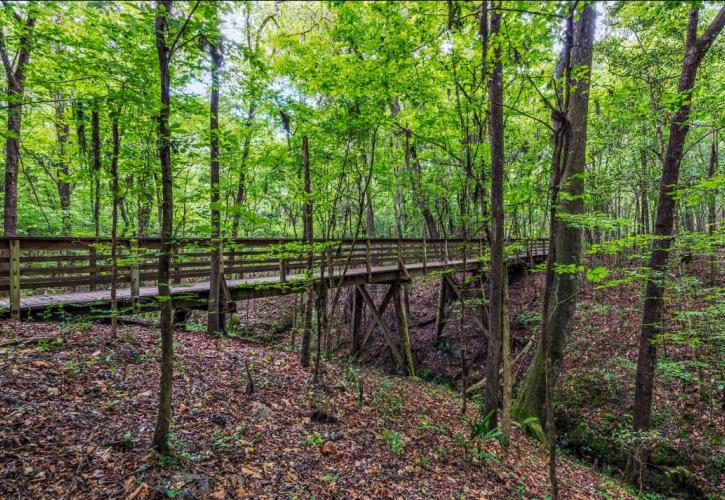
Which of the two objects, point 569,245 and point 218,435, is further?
point 569,245

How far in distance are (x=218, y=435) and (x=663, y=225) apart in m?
7.98

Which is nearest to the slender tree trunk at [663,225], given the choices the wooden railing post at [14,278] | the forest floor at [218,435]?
the forest floor at [218,435]

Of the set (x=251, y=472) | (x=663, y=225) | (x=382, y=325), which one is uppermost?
(x=663, y=225)

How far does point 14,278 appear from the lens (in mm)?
5105

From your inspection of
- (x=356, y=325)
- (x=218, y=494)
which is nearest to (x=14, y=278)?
(x=218, y=494)

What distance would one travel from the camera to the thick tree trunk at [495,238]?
488 centimetres

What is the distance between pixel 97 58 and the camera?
146 inches

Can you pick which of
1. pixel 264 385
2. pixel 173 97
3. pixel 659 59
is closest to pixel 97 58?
pixel 173 97

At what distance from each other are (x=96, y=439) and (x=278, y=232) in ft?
63.0

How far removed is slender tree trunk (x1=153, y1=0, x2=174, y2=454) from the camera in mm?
3000

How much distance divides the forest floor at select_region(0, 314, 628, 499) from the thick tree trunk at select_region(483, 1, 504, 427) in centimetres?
93

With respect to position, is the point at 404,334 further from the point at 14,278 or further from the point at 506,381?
the point at 14,278

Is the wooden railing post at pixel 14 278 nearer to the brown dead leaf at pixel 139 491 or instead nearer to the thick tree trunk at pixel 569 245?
the brown dead leaf at pixel 139 491

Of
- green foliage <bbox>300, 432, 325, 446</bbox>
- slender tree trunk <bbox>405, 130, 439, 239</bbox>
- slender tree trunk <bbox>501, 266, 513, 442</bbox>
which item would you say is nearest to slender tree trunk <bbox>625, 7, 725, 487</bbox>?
slender tree trunk <bbox>501, 266, 513, 442</bbox>
